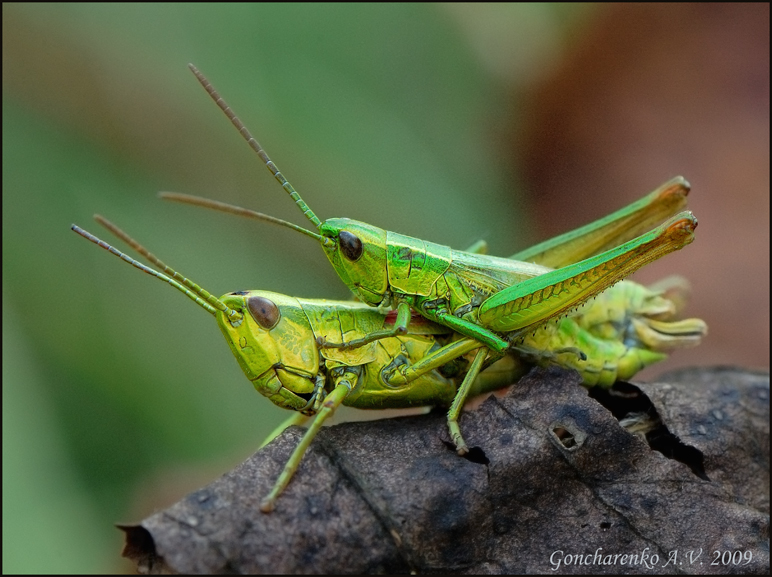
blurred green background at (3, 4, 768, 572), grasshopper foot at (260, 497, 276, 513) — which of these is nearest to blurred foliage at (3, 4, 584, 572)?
blurred green background at (3, 4, 768, 572)

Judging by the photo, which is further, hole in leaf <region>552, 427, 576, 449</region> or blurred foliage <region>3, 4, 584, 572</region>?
blurred foliage <region>3, 4, 584, 572</region>

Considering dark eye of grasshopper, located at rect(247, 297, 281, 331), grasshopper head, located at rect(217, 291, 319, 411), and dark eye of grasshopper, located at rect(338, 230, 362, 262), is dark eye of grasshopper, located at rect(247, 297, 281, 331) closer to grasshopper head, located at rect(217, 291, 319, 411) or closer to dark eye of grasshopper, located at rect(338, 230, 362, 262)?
grasshopper head, located at rect(217, 291, 319, 411)

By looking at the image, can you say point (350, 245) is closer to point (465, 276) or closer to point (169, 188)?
point (465, 276)

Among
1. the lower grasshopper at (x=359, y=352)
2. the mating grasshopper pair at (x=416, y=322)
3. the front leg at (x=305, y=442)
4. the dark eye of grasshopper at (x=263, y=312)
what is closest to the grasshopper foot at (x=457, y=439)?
the mating grasshopper pair at (x=416, y=322)

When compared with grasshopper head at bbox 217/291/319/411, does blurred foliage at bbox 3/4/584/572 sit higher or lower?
higher

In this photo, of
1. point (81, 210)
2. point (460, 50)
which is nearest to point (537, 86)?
point (460, 50)

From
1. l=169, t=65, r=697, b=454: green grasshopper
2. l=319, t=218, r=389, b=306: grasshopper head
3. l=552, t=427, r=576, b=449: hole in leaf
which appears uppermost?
l=319, t=218, r=389, b=306: grasshopper head

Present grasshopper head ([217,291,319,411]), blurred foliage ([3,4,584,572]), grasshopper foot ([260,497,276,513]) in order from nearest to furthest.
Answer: grasshopper foot ([260,497,276,513]), grasshopper head ([217,291,319,411]), blurred foliage ([3,4,584,572])
